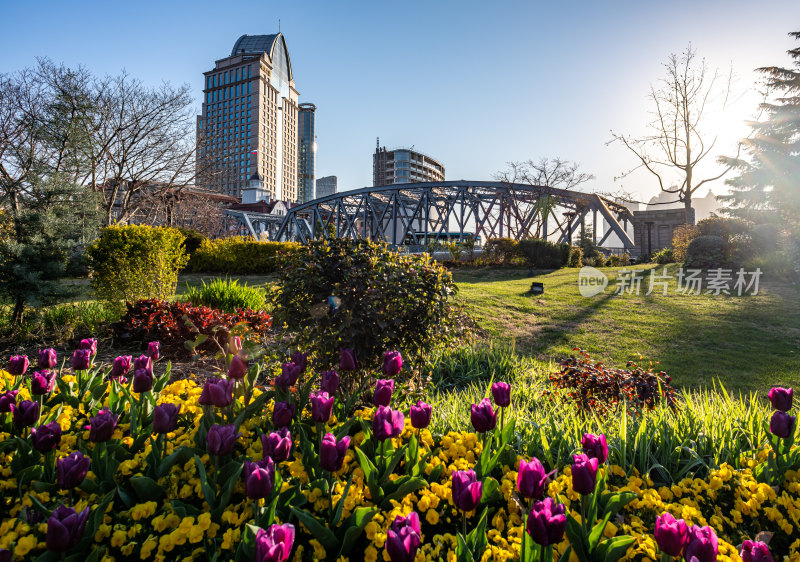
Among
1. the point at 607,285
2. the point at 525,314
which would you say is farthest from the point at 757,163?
the point at 525,314

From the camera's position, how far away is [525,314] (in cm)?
884

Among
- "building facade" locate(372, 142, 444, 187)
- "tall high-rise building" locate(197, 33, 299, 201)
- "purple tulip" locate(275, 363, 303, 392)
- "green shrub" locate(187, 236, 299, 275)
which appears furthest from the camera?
"building facade" locate(372, 142, 444, 187)

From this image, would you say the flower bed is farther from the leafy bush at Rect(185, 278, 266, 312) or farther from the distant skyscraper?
the distant skyscraper

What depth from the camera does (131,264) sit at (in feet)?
25.0

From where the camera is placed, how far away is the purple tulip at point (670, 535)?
988 mm

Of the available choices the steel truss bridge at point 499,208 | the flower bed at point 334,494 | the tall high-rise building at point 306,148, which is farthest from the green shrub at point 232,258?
the tall high-rise building at point 306,148

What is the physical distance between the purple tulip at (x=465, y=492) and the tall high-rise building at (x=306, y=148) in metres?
159

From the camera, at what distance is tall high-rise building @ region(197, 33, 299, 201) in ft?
295

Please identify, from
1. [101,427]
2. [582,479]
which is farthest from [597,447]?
[101,427]

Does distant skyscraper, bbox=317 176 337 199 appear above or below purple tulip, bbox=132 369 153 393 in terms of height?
above

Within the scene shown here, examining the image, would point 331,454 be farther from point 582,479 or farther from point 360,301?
point 360,301

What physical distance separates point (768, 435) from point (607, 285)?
38.0ft

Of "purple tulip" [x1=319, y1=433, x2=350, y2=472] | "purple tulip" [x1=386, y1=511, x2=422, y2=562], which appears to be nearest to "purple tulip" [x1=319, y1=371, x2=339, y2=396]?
"purple tulip" [x1=319, y1=433, x2=350, y2=472]

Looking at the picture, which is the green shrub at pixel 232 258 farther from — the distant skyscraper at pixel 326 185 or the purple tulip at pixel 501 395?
the distant skyscraper at pixel 326 185
